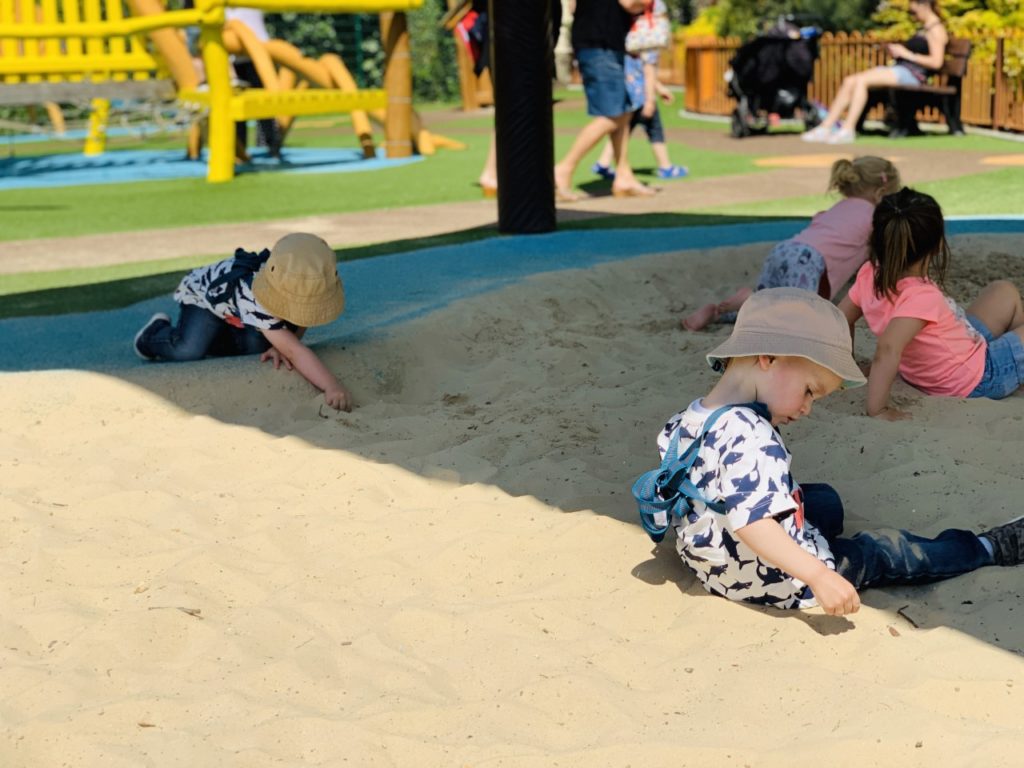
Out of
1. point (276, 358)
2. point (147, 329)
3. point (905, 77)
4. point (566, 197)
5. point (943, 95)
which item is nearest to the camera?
point (276, 358)

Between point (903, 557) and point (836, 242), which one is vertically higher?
point (836, 242)

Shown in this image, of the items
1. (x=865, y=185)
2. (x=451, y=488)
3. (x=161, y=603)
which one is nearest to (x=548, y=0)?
(x=865, y=185)

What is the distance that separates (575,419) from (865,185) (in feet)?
6.45

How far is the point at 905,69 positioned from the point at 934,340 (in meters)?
10.7

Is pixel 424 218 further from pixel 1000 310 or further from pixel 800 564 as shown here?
pixel 800 564

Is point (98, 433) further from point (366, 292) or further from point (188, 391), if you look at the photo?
point (366, 292)

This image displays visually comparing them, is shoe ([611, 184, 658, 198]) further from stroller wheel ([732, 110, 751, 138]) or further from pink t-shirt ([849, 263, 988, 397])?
pink t-shirt ([849, 263, 988, 397])

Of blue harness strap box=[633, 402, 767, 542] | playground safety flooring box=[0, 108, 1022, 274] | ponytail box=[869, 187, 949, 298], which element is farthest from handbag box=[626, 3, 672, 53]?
blue harness strap box=[633, 402, 767, 542]

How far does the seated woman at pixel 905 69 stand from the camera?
47.3ft

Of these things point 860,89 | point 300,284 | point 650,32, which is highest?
point 650,32

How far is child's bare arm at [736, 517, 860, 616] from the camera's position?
9.86 feet

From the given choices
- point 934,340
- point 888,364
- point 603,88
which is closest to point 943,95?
point 603,88

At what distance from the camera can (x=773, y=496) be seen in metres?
3.11

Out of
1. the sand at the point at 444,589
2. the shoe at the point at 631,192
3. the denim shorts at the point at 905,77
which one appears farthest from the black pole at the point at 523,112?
A: the denim shorts at the point at 905,77
